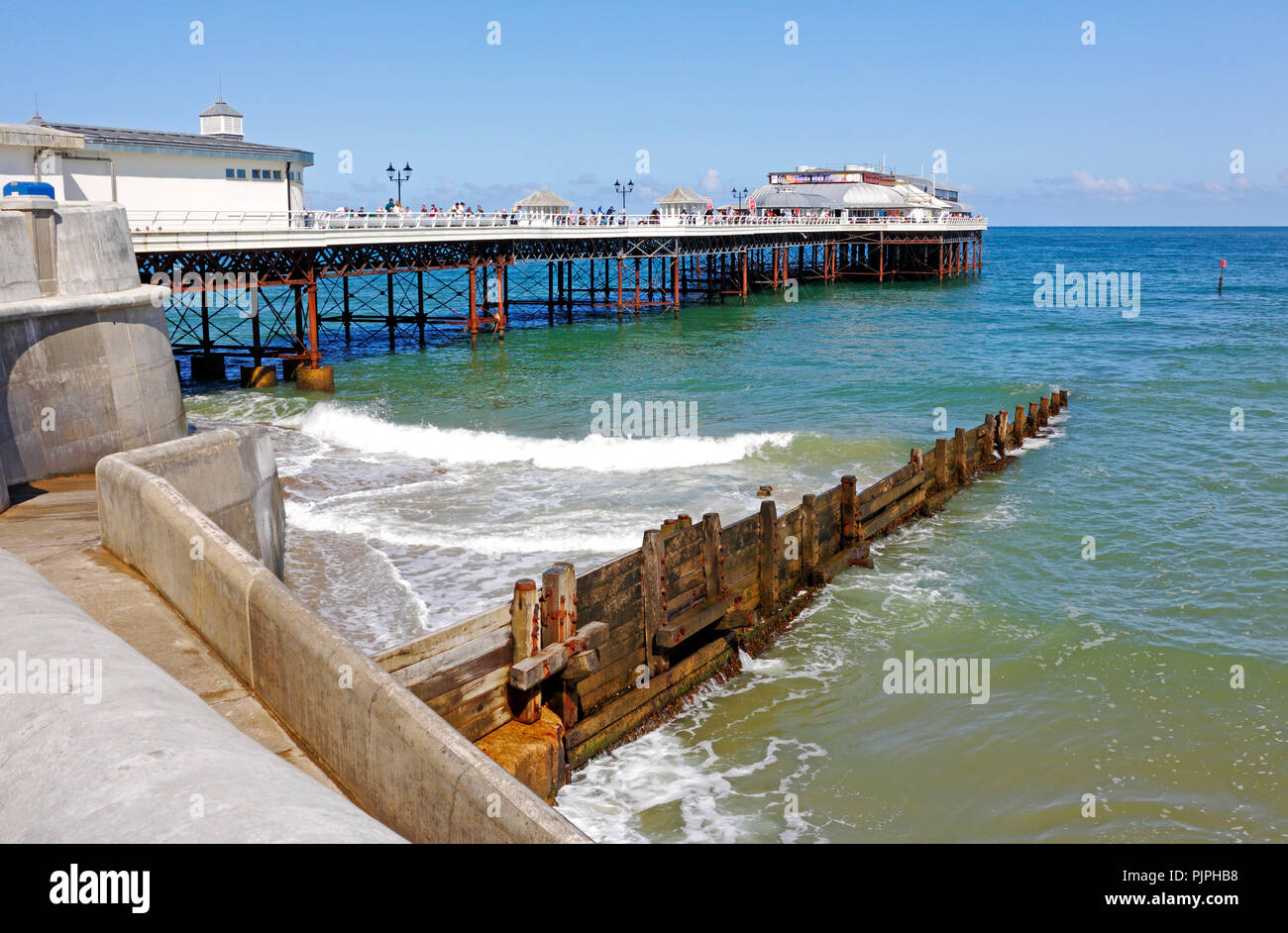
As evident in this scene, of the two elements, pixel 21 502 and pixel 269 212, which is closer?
pixel 21 502

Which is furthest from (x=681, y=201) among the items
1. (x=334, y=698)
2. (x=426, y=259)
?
(x=334, y=698)

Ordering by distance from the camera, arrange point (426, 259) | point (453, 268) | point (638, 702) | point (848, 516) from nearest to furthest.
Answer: point (638, 702) → point (848, 516) → point (426, 259) → point (453, 268)

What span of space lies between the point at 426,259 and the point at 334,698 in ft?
127

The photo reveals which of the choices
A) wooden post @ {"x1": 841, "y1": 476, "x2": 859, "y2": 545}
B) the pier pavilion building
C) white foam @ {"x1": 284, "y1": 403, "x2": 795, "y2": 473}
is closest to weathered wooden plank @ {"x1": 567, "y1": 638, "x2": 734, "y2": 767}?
Answer: wooden post @ {"x1": 841, "y1": 476, "x2": 859, "y2": 545}

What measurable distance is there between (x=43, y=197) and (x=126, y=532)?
609 centimetres

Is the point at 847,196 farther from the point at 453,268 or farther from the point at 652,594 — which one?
the point at 652,594

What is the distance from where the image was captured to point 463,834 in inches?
213

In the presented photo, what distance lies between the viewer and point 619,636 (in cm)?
1063

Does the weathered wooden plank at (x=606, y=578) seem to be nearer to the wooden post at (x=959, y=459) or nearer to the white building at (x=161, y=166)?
the wooden post at (x=959, y=459)

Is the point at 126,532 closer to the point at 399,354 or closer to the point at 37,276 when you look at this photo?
the point at 37,276

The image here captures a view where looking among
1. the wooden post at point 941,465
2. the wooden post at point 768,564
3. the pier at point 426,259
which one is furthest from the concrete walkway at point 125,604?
the pier at point 426,259

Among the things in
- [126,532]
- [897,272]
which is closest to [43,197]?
[126,532]

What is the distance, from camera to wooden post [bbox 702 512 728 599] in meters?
12.2

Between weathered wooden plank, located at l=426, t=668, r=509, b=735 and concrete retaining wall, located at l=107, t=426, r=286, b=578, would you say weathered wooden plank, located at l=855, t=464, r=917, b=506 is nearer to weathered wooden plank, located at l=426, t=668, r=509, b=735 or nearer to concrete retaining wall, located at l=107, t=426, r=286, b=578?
weathered wooden plank, located at l=426, t=668, r=509, b=735
